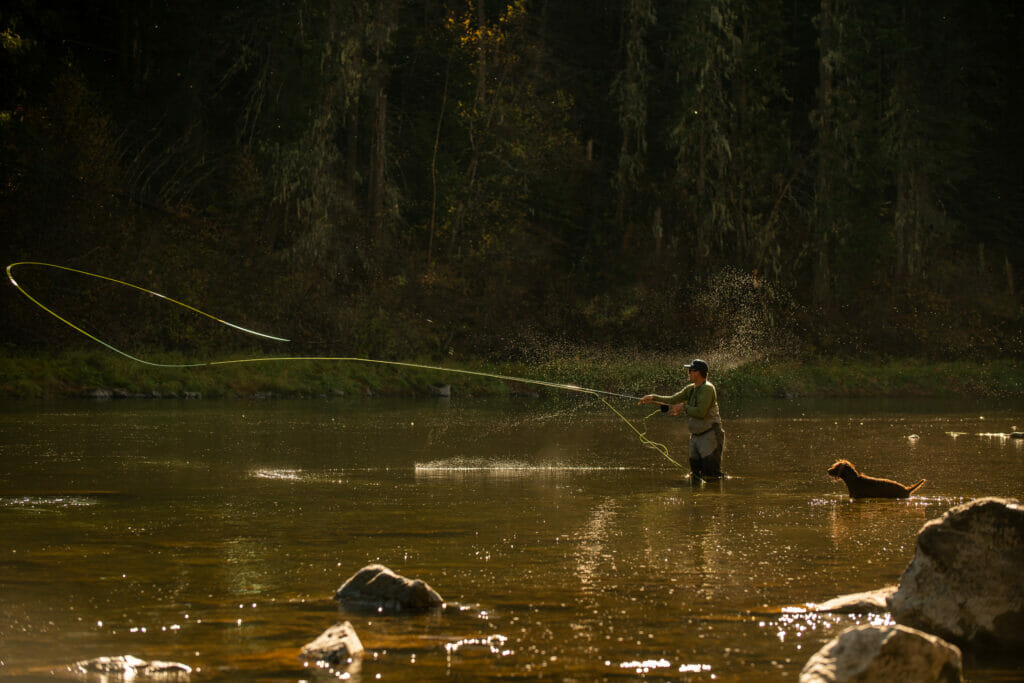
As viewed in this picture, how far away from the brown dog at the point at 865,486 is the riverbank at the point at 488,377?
16889mm

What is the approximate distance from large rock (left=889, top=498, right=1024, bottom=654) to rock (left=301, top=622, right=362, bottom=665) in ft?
10.0

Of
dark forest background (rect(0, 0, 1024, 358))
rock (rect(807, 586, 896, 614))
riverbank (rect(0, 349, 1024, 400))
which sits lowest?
rock (rect(807, 586, 896, 614))

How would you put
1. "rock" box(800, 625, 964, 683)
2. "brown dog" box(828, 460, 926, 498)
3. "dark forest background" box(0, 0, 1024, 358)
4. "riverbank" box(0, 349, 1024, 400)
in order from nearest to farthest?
"rock" box(800, 625, 964, 683) → "brown dog" box(828, 460, 926, 498) → "riverbank" box(0, 349, 1024, 400) → "dark forest background" box(0, 0, 1024, 358)

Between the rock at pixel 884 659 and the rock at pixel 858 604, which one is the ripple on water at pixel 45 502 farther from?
the rock at pixel 884 659

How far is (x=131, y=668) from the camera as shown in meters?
6.47

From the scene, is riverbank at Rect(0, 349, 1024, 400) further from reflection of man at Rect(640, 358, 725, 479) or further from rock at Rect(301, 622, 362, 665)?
rock at Rect(301, 622, 362, 665)

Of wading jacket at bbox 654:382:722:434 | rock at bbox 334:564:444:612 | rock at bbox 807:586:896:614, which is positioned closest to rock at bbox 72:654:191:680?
rock at bbox 334:564:444:612

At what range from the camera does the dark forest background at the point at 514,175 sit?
1497 inches

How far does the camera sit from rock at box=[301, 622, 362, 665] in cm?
668

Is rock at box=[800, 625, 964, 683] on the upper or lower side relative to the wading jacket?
lower

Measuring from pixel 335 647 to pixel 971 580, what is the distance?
3.52 m

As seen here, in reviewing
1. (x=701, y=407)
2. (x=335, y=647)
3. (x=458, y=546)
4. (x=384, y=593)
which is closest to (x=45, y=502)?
(x=458, y=546)

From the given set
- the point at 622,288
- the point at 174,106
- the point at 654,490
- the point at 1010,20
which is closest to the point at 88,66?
the point at 174,106

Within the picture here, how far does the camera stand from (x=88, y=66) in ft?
131
